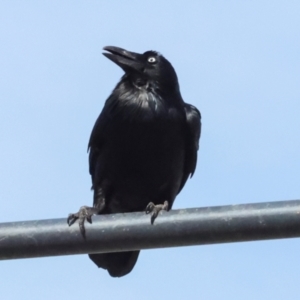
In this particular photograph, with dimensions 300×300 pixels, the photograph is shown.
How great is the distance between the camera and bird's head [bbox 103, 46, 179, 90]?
7230 millimetres

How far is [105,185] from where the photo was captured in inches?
276

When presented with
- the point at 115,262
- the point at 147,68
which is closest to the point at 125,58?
the point at 147,68

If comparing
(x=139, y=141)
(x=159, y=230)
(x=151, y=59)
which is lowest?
(x=159, y=230)

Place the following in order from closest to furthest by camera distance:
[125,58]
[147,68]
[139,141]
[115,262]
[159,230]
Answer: [159,230]
[115,262]
[139,141]
[125,58]
[147,68]

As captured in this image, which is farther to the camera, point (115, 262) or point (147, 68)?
point (147, 68)

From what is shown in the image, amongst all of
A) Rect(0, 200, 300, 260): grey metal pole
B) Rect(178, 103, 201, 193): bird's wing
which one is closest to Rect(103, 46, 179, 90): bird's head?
Rect(178, 103, 201, 193): bird's wing

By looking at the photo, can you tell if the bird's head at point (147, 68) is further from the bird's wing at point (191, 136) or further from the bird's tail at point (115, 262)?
the bird's tail at point (115, 262)

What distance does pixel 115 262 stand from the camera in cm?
636

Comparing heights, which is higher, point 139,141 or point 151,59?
point 151,59

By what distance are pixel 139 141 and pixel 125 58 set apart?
81 cm

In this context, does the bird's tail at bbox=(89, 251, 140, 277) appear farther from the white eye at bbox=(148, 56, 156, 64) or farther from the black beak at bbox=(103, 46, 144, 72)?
the white eye at bbox=(148, 56, 156, 64)

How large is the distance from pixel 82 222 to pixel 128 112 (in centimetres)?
314

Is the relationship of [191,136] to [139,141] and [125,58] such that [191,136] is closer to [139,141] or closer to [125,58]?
[139,141]

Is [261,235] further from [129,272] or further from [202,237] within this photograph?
[129,272]
